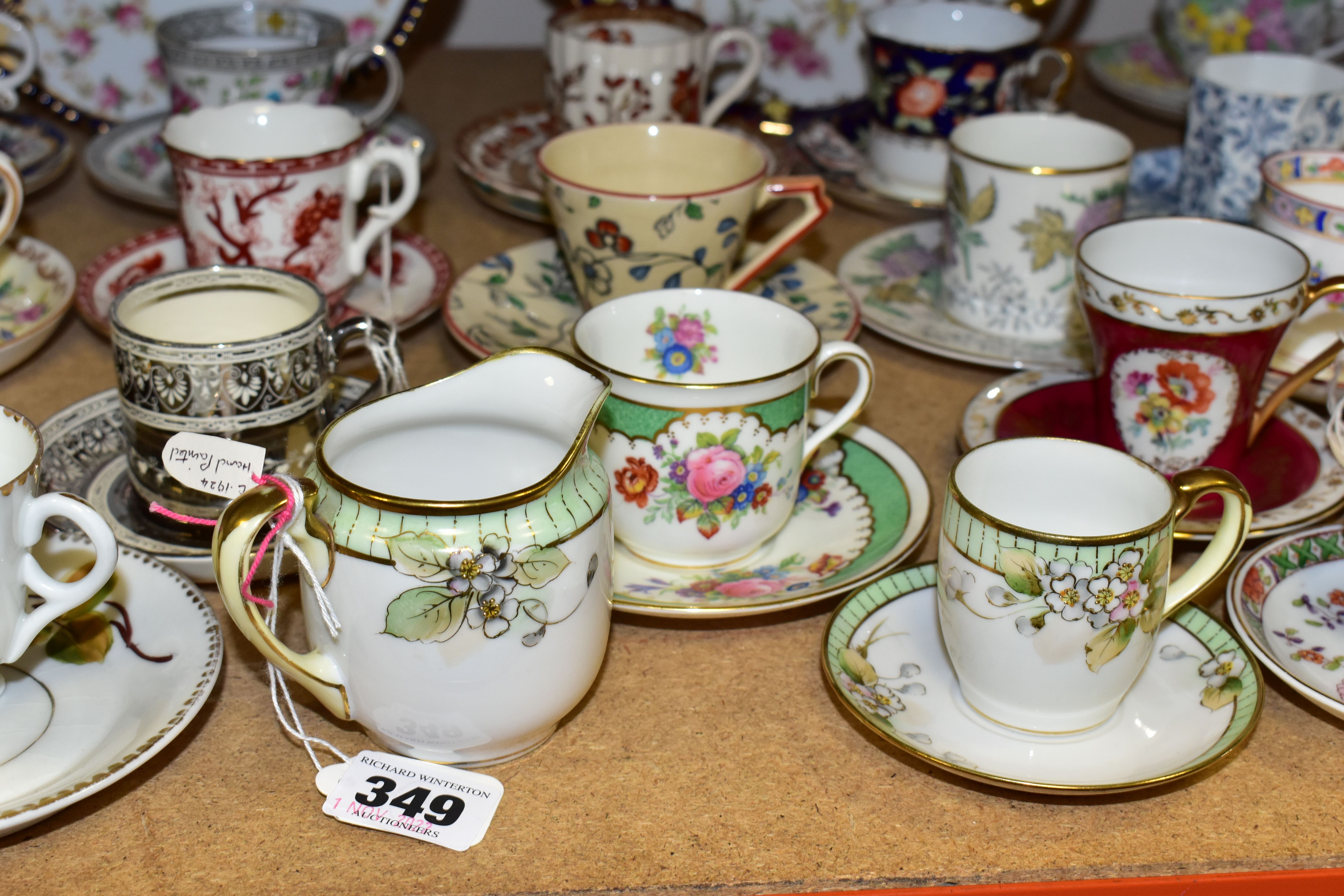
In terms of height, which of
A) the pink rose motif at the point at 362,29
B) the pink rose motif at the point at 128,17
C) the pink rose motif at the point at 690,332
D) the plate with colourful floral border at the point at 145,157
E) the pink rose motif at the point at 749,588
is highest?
the pink rose motif at the point at 128,17

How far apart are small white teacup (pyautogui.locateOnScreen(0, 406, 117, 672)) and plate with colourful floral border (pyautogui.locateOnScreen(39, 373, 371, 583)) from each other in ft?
0.34

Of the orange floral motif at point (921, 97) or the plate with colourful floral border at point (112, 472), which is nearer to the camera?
the plate with colourful floral border at point (112, 472)

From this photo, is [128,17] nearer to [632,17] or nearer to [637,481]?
[632,17]

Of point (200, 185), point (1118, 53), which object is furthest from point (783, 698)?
point (1118, 53)

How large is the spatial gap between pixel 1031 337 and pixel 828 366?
0.18 m

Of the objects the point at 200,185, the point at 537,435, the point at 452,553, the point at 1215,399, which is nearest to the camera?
the point at 452,553

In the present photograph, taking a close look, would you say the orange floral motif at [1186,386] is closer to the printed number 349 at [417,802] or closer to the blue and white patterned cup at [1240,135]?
the blue and white patterned cup at [1240,135]

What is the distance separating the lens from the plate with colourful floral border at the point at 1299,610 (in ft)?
2.33

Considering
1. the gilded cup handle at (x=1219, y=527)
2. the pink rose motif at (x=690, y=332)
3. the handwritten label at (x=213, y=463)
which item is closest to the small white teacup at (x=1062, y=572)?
the gilded cup handle at (x=1219, y=527)

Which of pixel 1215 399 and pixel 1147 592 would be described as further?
pixel 1215 399

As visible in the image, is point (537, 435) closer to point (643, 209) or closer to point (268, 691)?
point (268, 691)

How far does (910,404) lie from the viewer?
3.38 feet

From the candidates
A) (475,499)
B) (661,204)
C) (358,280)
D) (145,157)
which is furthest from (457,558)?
(145,157)

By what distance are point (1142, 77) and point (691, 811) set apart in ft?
4.16
